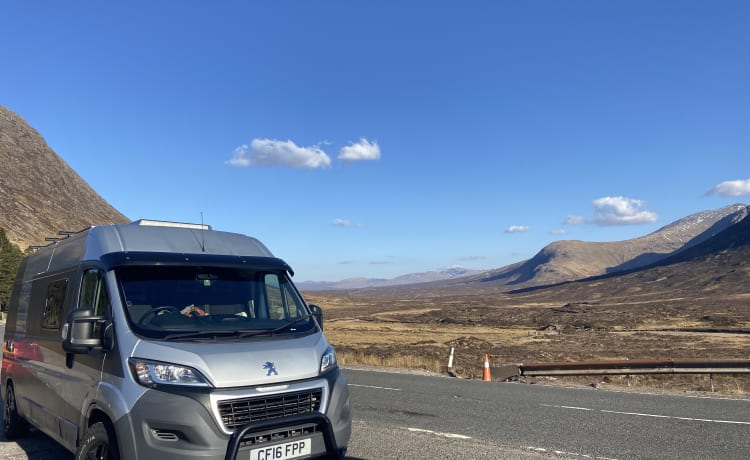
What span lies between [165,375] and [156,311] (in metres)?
0.80

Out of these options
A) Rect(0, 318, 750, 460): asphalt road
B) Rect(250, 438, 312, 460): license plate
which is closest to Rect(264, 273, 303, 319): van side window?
Rect(250, 438, 312, 460): license plate

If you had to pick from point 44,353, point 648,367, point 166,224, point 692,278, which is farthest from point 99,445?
point 692,278

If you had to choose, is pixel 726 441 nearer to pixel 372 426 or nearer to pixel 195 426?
pixel 372 426

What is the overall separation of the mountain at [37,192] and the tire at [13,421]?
96862 millimetres

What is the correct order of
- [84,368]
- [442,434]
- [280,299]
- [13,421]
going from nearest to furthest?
[84,368]
[280,299]
[13,421]
[442,434]

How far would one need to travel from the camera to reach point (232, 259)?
17.8 ft

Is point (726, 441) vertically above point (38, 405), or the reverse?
point (38, 405)

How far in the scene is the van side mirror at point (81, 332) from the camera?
4398 millimetres

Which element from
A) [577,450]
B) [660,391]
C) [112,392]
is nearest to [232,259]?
[112,392]

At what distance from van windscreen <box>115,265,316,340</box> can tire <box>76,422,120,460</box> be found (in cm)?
83

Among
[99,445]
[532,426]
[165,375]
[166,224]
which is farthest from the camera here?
[532,426]

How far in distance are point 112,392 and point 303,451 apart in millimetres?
1567

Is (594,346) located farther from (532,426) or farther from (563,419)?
(532,426)

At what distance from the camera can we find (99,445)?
443 cm
